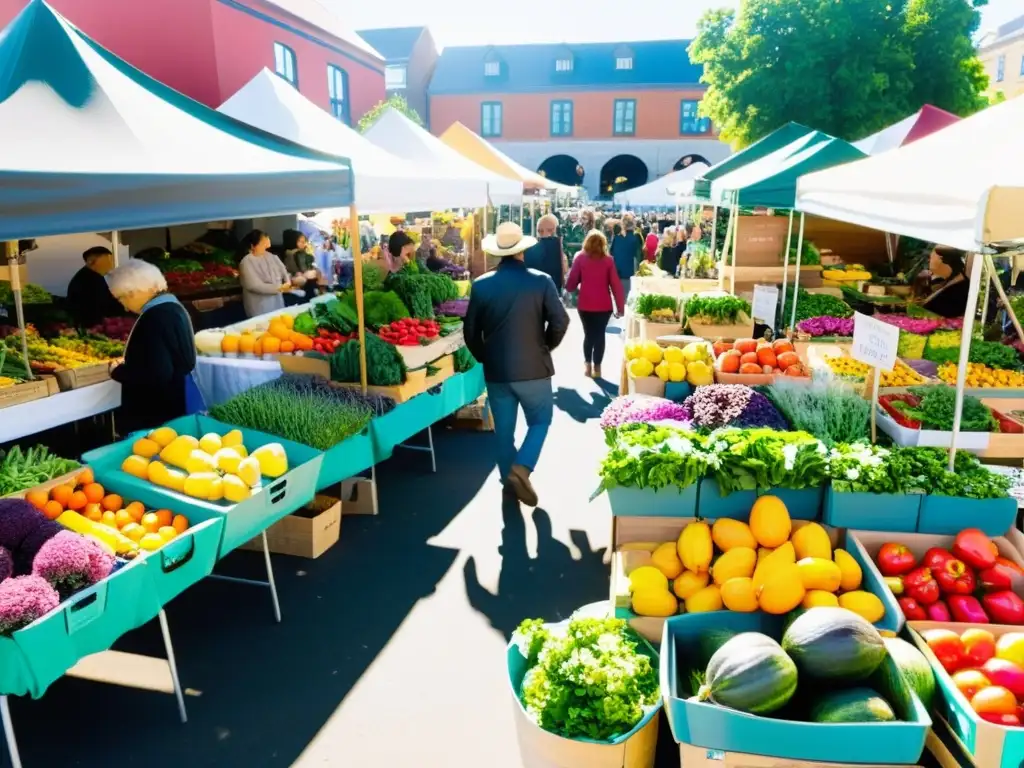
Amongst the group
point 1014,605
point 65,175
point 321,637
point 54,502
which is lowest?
point 321,637

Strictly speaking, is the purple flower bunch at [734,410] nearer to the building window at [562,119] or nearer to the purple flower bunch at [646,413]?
the purple flower bunch at [646,413]

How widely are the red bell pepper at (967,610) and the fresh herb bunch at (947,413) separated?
1.38 m

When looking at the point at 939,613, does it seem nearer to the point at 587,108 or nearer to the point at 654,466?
the point at 654,466

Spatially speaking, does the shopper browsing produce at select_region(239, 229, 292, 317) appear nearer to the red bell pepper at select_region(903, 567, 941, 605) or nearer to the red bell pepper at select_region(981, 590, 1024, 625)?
the red bell pepper at select_region(903, 567, 941, 605)

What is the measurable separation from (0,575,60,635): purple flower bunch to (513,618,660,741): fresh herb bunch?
5.63ft

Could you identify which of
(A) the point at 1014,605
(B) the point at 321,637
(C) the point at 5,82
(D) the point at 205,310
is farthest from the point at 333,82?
(A) the point at 1014,605

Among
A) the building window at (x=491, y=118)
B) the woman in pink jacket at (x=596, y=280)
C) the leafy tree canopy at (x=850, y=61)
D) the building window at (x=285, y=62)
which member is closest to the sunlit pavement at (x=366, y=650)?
the woman in pink jacket at (x=596, y=280)

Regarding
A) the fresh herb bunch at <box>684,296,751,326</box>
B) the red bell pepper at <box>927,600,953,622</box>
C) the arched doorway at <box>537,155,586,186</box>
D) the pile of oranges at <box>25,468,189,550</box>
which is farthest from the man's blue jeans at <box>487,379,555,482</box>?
the arched doorway at <box>537,155,586,186</box>

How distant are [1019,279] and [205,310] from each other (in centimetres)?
1238

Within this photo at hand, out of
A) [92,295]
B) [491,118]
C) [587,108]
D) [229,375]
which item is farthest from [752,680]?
[491,118]

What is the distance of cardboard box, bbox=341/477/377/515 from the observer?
214 inches

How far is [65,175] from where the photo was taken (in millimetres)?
2994

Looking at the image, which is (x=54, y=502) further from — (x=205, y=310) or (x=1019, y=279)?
(x=1019, y=279)

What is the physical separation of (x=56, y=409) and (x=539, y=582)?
3.43 meters
